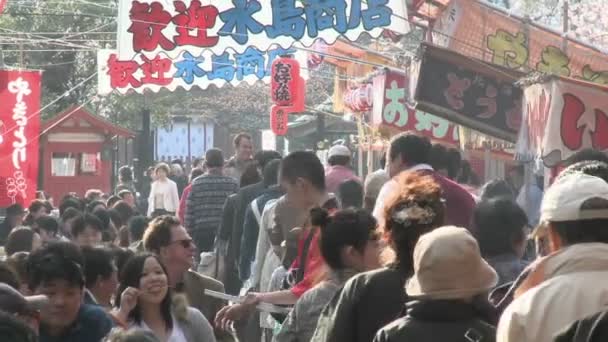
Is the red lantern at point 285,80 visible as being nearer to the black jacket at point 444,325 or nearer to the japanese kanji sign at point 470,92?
the japanese kanji sign at point 470,92

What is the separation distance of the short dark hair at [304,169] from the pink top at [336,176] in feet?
8.68

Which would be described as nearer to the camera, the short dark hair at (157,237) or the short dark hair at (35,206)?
the short dark hair at (157,237)

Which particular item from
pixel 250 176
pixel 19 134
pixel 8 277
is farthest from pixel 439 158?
pixel 19 134

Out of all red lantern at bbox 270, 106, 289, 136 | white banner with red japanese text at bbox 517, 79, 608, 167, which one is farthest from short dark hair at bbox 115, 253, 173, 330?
red lantern at bbox 270, 106, 289, 136

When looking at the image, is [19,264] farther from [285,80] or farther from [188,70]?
[285,80]

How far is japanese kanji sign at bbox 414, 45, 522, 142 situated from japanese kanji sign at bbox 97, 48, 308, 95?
7.54 meters

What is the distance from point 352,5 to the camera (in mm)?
16750

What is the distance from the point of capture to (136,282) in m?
6.51

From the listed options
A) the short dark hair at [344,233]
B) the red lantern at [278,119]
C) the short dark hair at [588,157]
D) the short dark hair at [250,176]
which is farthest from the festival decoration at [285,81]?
the short dark hair at [344,233]

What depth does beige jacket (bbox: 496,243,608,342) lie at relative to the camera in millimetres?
4355

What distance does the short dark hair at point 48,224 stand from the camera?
1320 cm

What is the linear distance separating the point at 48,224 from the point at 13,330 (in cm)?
924

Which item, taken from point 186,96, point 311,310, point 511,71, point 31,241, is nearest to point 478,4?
point 511,71

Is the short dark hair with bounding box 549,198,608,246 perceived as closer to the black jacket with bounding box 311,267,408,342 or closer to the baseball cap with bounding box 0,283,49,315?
the black jacket with bounding box 311,267,408,342
